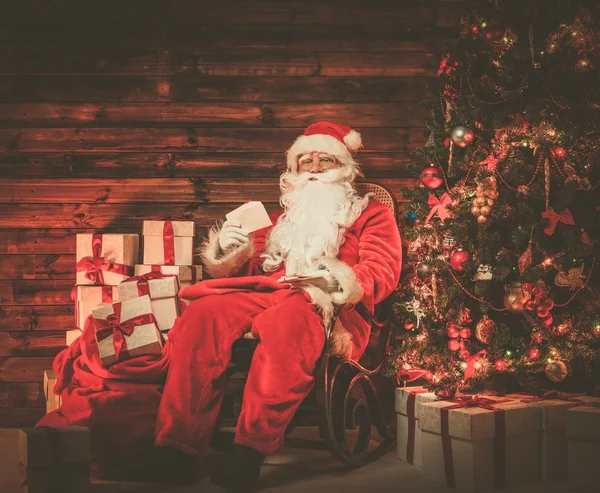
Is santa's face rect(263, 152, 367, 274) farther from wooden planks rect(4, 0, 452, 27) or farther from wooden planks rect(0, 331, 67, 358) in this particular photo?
wooden planks rect(0, 331, 67, 358)

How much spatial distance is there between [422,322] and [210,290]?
104 cm

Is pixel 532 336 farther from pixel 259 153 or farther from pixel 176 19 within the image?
pixel 176 19

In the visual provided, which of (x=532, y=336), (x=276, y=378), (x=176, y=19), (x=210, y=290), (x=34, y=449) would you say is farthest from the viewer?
(x=176, y=19)

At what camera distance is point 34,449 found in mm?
2867

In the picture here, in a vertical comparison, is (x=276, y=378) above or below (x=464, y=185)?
below

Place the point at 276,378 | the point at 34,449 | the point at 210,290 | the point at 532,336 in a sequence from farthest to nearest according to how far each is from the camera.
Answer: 1. the point at 210,290
2. the point at 532,336
3. the point at 276,378
4. the point at 34,449

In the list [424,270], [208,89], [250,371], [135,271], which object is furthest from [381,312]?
[208,89]

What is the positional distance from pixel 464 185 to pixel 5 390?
2.91m

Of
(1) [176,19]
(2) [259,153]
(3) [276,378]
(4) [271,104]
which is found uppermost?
(1) [176,19]

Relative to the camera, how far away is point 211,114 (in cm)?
451

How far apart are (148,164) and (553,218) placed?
2.36 meters

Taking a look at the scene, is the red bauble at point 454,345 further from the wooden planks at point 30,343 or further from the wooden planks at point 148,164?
the wooden planks at point 30,343

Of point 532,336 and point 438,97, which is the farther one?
point 438,97

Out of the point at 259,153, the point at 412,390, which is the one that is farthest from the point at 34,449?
the point at 259,153
